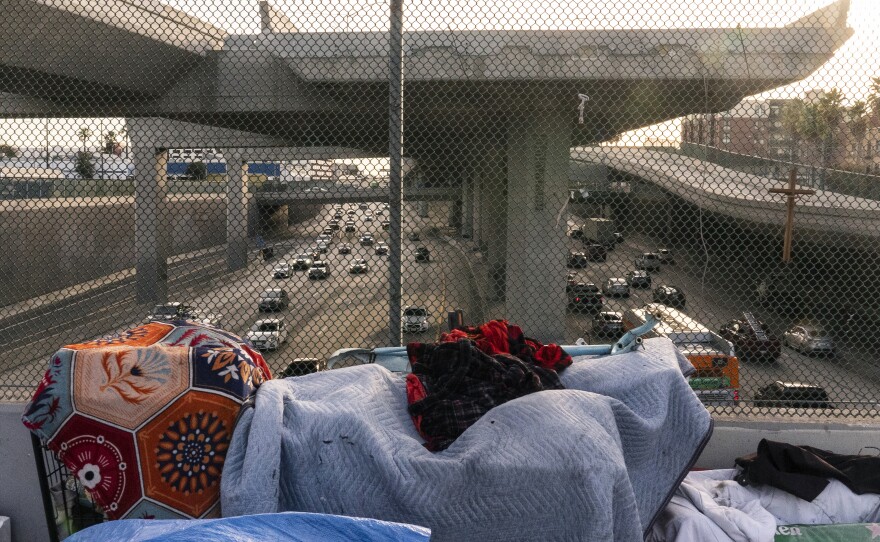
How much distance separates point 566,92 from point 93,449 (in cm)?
321

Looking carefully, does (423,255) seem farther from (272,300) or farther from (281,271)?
(272,300)

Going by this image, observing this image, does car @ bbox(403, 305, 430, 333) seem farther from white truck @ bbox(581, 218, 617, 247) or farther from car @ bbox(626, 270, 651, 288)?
car @ bbox(626, 270, 651, 288)

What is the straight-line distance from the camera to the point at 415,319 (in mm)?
4605

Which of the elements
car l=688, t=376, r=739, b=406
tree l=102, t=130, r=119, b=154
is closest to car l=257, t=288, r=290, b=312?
tree l=102, t=130, r=119, b=154

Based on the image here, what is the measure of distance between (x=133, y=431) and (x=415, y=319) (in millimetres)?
2340

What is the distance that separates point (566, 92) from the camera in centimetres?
446

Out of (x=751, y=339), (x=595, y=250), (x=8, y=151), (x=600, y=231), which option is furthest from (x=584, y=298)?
(x=8, y=151)

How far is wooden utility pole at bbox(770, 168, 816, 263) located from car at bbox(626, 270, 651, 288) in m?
0.74

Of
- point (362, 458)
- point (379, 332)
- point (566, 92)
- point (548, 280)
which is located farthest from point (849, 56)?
point (362, 458)

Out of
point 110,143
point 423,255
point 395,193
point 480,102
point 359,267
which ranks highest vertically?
point 480,102

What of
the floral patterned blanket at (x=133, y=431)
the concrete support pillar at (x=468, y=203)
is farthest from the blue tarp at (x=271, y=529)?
the concrete support pillar at (x=468, y=203)

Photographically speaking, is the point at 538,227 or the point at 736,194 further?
the point at 538,227

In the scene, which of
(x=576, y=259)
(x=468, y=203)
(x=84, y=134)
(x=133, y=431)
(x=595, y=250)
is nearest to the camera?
(x=133, y=431)

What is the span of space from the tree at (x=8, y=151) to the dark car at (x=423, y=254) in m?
2.18
